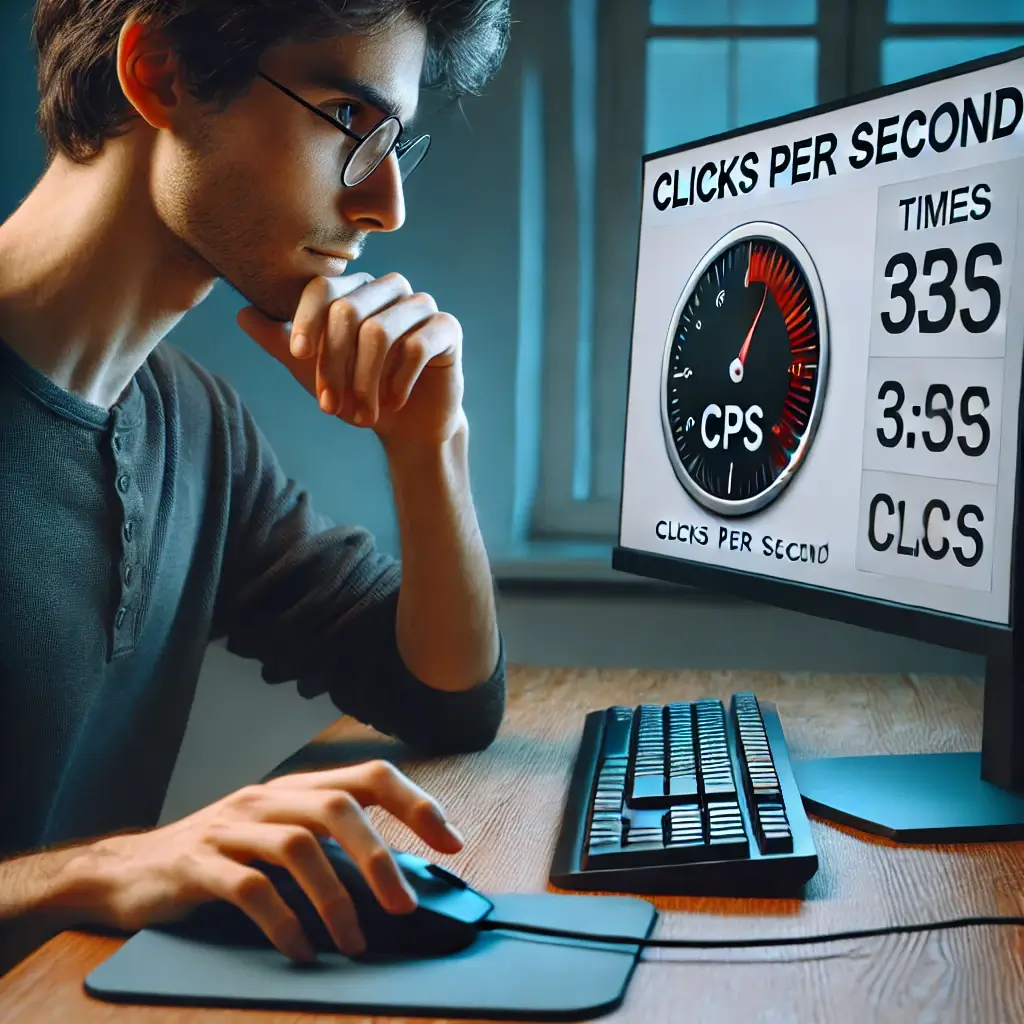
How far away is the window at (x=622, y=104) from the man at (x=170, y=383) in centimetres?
40

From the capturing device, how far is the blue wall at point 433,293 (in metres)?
1.42

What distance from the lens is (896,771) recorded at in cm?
80

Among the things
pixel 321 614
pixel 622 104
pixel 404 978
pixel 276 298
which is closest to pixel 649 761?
pixel 404 978

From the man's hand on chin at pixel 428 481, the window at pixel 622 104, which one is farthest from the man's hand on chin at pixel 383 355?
the window at pixel 622 104

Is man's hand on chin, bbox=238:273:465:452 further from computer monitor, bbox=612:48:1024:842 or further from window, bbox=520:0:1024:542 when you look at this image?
window, bbox=520:0:1024:542

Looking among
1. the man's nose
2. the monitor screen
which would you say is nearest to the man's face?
the man's nose

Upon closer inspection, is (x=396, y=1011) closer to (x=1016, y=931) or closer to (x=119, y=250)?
(x=1016, y=931)

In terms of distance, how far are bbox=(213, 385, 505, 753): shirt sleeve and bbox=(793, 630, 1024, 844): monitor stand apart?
28 cm

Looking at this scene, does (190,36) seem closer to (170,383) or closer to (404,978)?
(170,383)

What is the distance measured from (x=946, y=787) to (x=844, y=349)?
0.31 meters

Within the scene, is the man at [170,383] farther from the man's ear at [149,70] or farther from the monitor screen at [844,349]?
the monitor screen at [844,349]

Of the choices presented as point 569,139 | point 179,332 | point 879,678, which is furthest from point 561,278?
point 879,678

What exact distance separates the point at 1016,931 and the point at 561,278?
1.06 metres

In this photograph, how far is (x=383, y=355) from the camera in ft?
2.86
